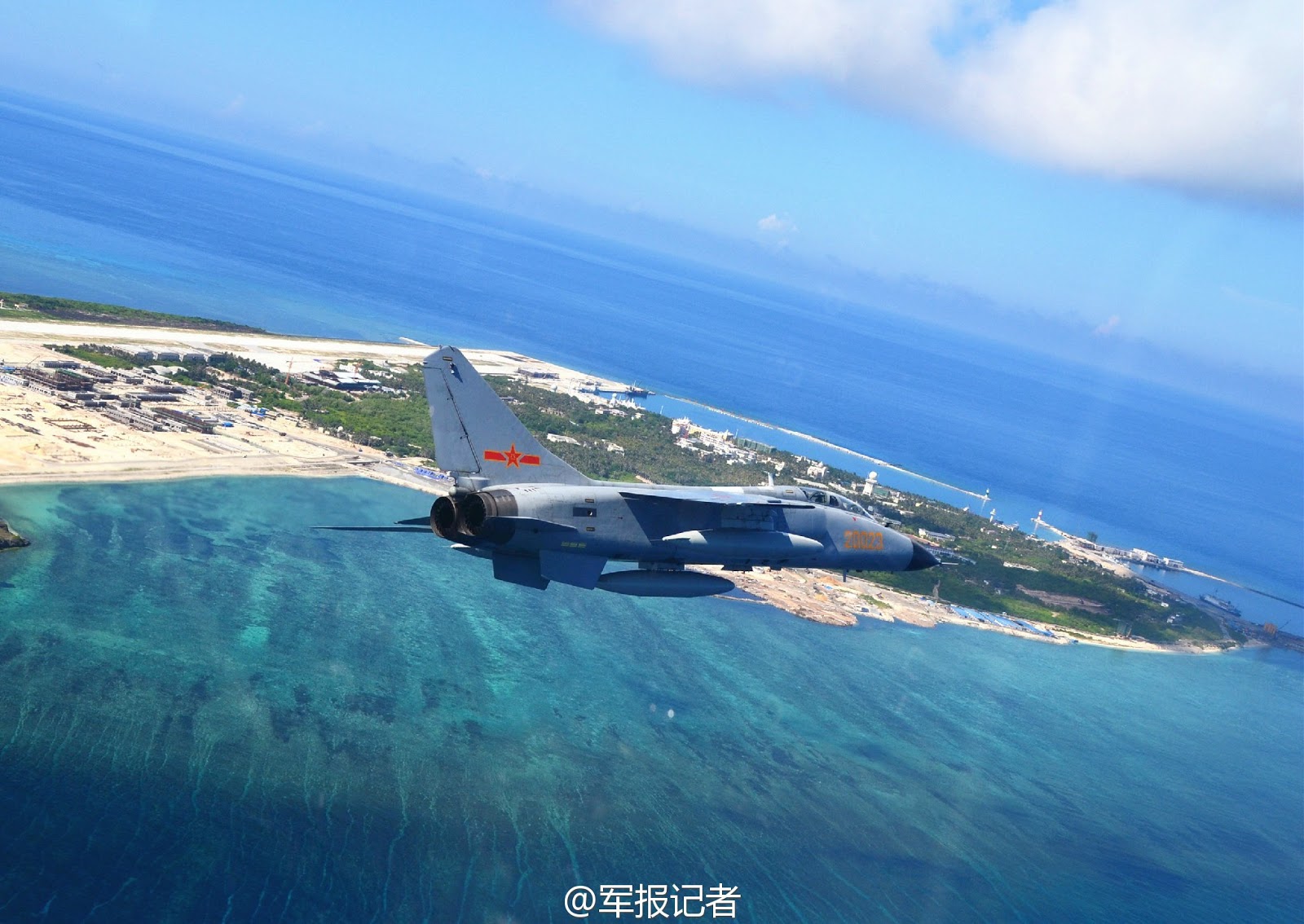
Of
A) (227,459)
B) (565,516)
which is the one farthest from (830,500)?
(227,459)

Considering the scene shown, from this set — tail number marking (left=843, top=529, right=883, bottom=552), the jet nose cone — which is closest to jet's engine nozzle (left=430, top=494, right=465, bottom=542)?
tail number marking (left=843, top=529, right=883, bottom=552)

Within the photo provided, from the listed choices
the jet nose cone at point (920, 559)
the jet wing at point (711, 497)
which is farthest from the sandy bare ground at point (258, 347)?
the jet wing at point (711, 497)

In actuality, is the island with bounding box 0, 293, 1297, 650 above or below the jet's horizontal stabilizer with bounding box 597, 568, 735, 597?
below

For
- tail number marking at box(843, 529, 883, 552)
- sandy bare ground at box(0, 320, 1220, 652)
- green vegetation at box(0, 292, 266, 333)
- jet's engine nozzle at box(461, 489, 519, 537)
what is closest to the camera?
jet's engine nozzle at box(461, 489, 519, 537)

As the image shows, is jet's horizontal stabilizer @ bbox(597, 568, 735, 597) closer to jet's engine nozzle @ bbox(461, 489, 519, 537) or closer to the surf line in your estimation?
jet's engine nozzle @ bbox(461, 489, 519, 537)

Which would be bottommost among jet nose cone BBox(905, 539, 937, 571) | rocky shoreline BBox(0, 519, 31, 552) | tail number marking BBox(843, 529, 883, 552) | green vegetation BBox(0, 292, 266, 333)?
rocky shoreline BBox(0, 519, 31, 552)

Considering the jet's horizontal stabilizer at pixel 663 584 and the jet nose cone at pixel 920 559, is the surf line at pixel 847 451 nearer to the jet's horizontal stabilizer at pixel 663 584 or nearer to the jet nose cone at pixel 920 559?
the jet nose cone at pixel 920 559

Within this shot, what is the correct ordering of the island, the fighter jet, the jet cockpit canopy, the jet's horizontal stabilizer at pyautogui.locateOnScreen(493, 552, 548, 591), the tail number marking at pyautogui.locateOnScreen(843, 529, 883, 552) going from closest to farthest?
the fighter jet
the jet's horizontal stabilizer at pyautogui.locateOnScreen(493, 552, 548, 591)
the jet cockpit canopy
the tail number marking at pyautogui.locateOnScreen(843, 529, 883, 552)
the island
